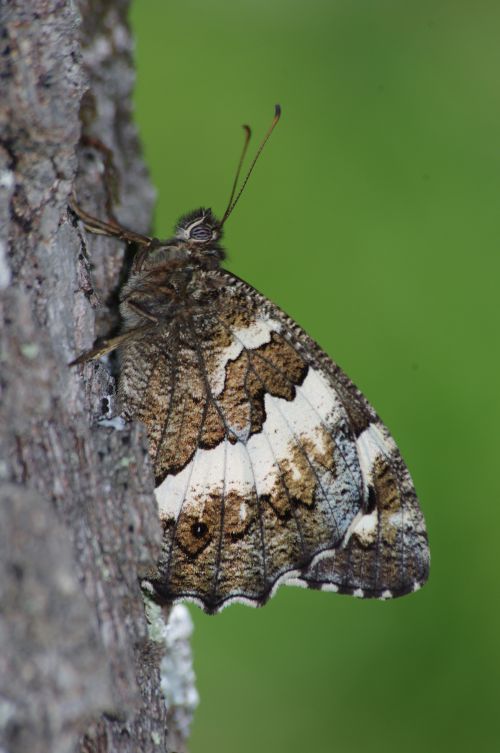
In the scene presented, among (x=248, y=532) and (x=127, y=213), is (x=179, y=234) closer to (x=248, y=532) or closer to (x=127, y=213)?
(x=127, y=213)

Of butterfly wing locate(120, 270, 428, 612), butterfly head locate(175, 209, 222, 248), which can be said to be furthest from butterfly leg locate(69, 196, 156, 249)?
butterfly wing locate(120, 270, 428, 612)

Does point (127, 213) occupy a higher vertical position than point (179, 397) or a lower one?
higher

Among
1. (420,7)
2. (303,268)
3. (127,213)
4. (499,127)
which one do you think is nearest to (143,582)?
(127,213)

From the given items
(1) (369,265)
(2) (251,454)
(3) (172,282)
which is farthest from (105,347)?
(1) (369,265)

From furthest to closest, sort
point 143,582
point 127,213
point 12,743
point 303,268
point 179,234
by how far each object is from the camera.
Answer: point 303,268 < point 127,213 < point 179,234 < point 143,582 < point 12,743

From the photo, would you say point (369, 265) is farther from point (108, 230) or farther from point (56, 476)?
point (56, 476)

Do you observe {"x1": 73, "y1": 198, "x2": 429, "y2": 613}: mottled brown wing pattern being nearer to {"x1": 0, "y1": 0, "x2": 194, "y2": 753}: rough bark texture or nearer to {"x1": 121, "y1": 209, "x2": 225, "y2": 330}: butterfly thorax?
{"x1": 121, "y1": 209, "x2": 225, "y2": 330}: butterfly thorax

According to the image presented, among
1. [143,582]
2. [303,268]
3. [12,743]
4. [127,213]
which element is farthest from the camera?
[303,268]
